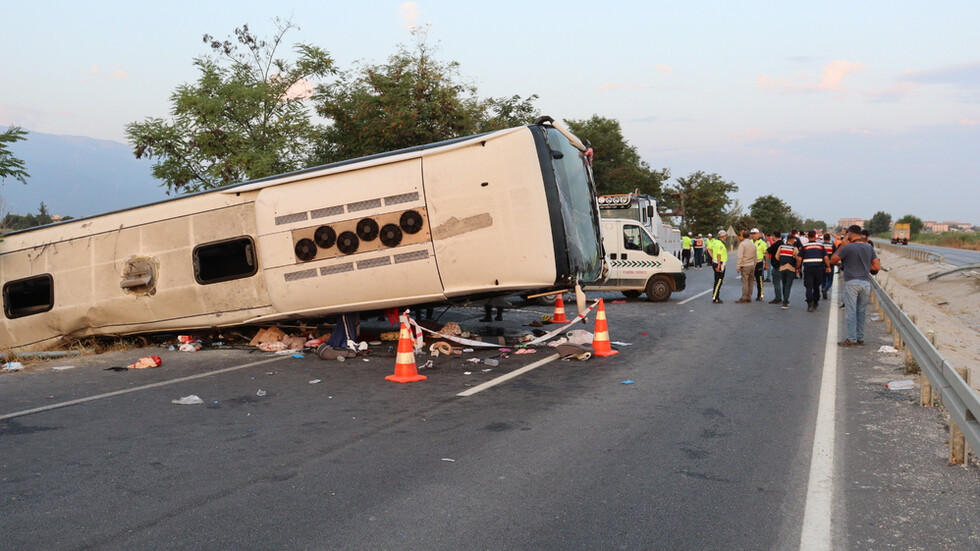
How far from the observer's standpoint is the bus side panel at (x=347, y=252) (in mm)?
10438

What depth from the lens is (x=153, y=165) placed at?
2189 cm

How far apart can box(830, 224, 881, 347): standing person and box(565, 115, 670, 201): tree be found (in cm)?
4321

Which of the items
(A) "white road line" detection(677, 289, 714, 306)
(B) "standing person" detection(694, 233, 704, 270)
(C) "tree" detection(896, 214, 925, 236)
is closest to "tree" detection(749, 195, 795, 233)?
(C) "tree" detection(896, 214, 925, 236)

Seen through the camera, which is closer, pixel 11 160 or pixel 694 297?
pixel 11 160

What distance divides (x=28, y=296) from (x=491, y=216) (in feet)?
27.5

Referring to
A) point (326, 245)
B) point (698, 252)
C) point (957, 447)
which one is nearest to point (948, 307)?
point (957, 447)

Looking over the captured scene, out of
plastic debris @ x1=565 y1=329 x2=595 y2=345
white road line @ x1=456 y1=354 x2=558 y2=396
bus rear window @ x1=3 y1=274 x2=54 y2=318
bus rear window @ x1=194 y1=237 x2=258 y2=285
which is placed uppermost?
bus rear window @ x1=194 y1=237 x2=258 y2=285

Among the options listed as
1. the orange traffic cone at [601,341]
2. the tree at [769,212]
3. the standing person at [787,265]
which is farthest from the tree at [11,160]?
the tree at [769,212]

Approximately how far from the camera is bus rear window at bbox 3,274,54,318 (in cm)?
1242

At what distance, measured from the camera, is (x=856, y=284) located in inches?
461

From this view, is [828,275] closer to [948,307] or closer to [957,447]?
[948,307]

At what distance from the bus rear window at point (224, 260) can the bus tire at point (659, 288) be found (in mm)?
11851

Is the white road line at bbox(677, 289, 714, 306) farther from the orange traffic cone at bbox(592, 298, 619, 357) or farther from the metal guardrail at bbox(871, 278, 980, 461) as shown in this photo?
the metal guardrail at bbox(871, 278, 980, 461)

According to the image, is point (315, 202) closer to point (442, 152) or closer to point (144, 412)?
point (442, 152)
